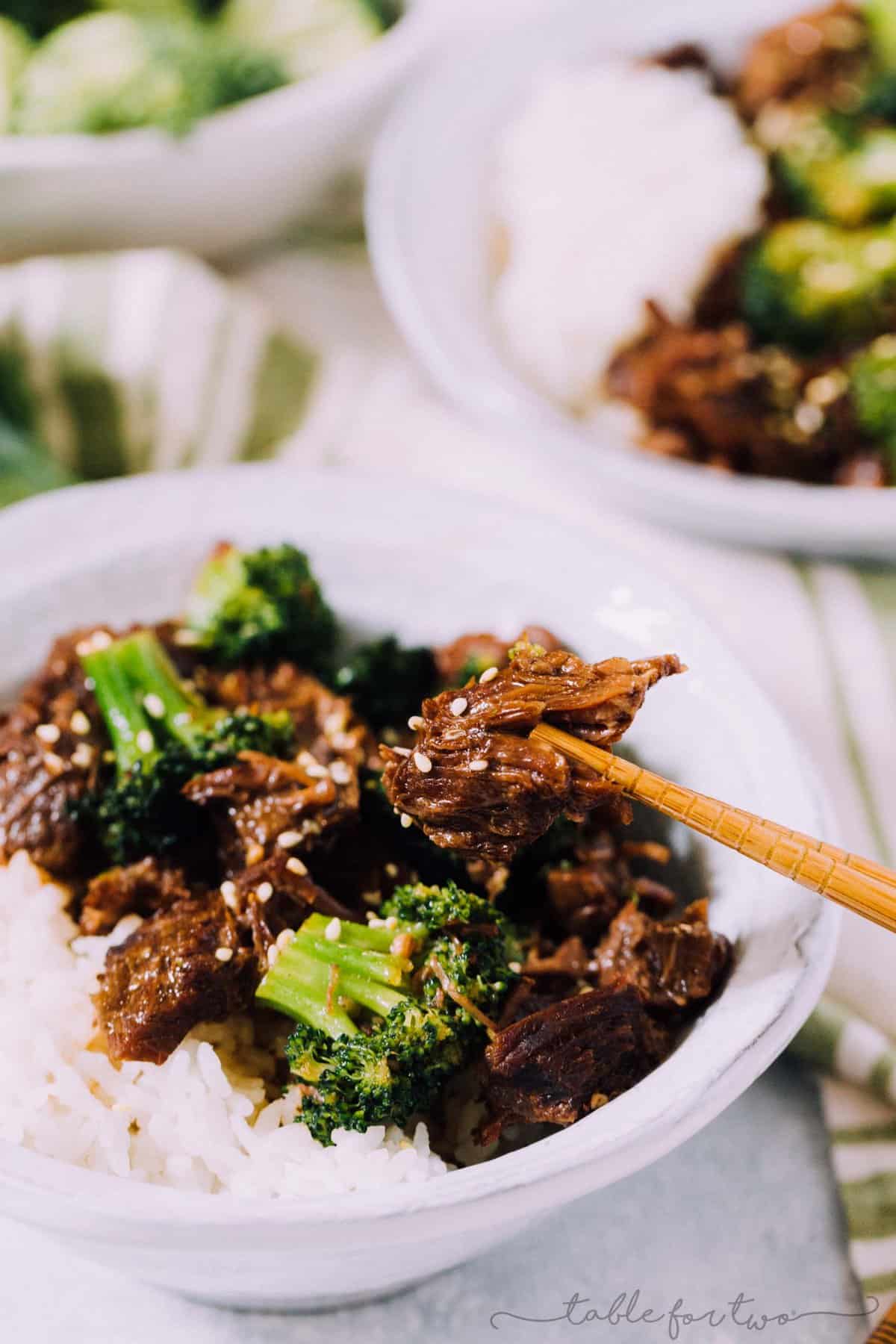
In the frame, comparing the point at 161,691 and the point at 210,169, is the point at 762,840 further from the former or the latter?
the point at 210,169

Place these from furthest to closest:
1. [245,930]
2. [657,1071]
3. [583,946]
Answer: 1. [583,946]
2. [245,930]
3. [657,1071]

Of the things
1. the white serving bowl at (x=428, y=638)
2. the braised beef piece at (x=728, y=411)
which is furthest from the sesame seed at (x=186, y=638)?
the braised beef piece at (x=728, y=411)

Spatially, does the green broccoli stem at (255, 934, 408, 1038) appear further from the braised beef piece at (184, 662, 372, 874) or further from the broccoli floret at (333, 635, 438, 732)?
the broccoli floret at (333, 635, 438, 732)

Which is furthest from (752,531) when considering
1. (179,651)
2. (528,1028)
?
(528,1028)

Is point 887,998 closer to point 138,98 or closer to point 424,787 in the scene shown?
point 424,787

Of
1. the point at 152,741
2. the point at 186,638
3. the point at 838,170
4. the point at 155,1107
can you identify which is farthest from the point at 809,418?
the point at 155,1107

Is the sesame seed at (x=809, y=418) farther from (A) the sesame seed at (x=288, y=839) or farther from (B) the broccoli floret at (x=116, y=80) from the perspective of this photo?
(A) the sesame seed at (x=288, y=839)

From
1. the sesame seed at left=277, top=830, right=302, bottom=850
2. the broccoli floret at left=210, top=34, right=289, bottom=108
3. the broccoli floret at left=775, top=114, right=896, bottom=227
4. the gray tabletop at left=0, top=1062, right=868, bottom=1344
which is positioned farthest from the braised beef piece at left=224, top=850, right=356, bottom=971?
the broccoli floret at left=775, top=114, right=896, bottom=227
